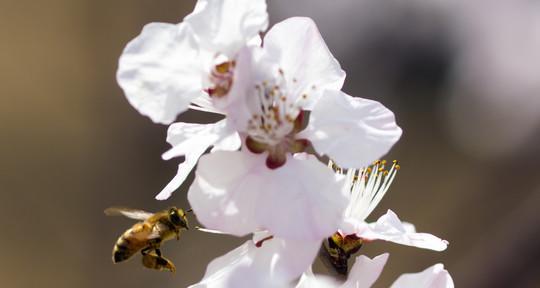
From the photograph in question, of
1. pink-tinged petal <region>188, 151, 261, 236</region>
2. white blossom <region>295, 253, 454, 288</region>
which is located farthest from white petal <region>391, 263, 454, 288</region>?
pink-tinged petal <region>188, 151, 261, 236</region>

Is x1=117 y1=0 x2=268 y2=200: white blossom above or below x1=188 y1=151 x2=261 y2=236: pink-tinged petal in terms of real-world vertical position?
above

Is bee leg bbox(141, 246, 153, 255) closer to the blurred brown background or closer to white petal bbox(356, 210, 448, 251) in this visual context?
white petal bbox(356, 210, 448, 251)

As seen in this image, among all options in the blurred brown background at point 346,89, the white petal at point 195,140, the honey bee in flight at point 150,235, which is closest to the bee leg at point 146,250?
the honey bee in flight at point 150,235

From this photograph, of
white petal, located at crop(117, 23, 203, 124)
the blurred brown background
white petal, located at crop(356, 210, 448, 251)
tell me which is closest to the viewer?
white petal, located at crop(117, 23, 203, 124)

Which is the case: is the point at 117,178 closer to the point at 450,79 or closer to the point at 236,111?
the point at 450,79

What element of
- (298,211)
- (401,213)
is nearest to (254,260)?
(298,211)

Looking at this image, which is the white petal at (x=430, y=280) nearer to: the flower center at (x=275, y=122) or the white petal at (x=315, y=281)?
the white petal at (x=315, y=281)

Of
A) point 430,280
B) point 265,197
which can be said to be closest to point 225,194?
point 265,197

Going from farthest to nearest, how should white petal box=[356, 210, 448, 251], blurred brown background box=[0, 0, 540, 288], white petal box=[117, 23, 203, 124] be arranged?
blurred brown background box=[0, 0, 540, 288], white petal box=[356, 210, 448, 251], white petal box=[117, 23, 203, 124]
